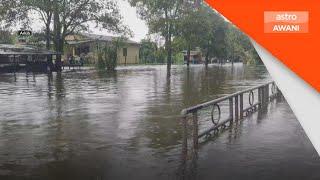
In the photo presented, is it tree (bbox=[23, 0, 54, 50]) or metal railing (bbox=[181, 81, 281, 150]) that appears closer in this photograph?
metal railing (bbox=[181, 81, 281, 150])

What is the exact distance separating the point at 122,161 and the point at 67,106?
10.6 meters

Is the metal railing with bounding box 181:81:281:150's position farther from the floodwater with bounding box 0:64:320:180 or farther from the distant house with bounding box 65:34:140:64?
the distant house with bounding box 65:34:140:64

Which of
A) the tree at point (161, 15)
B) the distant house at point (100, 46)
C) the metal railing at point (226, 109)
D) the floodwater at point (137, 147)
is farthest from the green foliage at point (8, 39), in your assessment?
the floodwater at point (137, 147)

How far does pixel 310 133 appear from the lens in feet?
14.8

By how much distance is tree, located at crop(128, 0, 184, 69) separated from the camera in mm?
50784

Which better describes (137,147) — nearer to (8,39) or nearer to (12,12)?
(12,12)

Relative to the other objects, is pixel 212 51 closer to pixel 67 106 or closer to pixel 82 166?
pixel 67 106

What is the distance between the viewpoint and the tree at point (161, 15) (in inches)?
1999

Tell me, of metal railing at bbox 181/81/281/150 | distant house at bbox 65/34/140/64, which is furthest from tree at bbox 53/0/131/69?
metal railing at bbox 181/81/281/150

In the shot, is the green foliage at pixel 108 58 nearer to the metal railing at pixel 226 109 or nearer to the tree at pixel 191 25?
the tree at pixel 191 25

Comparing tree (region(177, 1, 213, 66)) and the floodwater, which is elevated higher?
tree (region(177, 1, 213, 66))

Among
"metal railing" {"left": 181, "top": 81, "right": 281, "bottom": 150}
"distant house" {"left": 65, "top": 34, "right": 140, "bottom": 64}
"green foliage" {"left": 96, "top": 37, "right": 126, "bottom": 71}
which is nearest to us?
"metal railing" {"left": 181, "top": 81, "right": 281, "bottom": 150}

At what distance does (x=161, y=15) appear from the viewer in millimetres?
53188

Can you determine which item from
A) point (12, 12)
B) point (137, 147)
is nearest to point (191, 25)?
point (12, 12)
